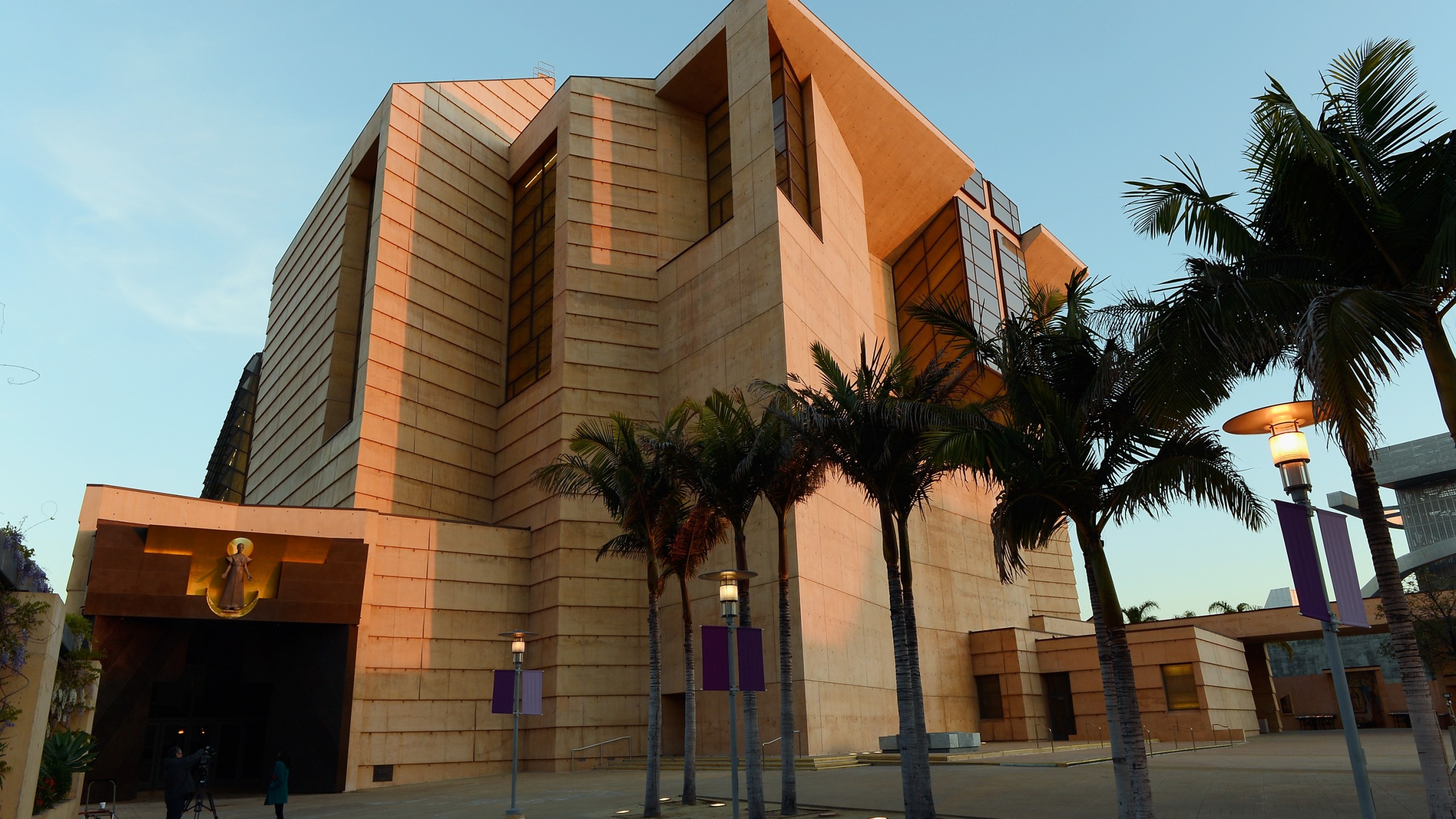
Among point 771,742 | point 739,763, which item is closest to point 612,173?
point 771,742

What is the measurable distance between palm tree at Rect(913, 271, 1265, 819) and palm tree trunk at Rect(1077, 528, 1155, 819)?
2cm

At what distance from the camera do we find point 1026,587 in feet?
183

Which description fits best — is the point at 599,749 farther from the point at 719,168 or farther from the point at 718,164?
the point at 718,164

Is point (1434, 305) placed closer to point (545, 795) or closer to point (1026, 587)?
point (545, 795)

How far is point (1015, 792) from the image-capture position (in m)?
18.4

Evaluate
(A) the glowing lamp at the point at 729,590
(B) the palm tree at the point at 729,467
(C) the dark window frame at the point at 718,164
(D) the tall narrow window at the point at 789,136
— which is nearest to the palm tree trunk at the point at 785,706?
(B) the palm tree at the point at 729,467

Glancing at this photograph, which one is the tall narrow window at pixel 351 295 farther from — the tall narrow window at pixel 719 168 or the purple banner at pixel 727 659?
the purple banner at pixel 727 659

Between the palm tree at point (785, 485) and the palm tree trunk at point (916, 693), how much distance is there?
7.57ft

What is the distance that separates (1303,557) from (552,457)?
3247 cm

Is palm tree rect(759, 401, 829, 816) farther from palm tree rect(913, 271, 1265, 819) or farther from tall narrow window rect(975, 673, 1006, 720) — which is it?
tall narrow window rect(975, 673, 1006, 720)

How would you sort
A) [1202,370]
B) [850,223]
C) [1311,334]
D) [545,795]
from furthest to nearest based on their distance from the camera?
1. [850,223]
2. [545,795]
3. [1202,370]
4. [1311,334]

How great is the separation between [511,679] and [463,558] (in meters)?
17.2

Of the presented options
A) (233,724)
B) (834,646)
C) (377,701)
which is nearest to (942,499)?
(834,646)

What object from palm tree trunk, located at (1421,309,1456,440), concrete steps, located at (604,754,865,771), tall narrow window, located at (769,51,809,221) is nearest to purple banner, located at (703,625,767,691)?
palm tree trunk, located at (1421,309,1456,440)
